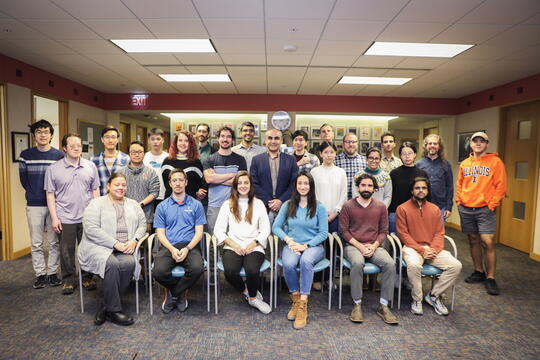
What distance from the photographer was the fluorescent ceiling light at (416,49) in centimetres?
394

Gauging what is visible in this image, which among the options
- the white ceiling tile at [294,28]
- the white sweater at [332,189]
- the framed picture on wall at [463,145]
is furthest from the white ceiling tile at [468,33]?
the framed picture on wall at [463,145]

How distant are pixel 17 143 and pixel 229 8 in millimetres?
3769

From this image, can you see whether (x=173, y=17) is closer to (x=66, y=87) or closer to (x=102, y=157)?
(x=102, y=157)

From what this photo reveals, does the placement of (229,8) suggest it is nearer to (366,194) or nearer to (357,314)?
(366,194)

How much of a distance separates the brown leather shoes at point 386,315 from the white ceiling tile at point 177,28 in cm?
335

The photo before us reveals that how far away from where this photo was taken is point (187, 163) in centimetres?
355

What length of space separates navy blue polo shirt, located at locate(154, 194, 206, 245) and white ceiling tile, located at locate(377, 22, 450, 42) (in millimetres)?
2815

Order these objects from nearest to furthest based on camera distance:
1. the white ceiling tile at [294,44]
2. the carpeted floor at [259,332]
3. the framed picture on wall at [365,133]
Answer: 1. the carpeted floor at [259,332]
2. the white ceiling tile at [294,44]
3. the framed picture on wall at [365,133]

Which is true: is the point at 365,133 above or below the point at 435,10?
below

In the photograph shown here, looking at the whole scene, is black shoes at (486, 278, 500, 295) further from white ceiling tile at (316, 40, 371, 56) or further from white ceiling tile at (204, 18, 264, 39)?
white ceiling tile at (204, 18, 264, 39)

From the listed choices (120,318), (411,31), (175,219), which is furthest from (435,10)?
(120,318)

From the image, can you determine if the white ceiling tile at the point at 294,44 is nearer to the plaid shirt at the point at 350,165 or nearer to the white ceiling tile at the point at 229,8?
the white ceiling tile at the point at 229,8

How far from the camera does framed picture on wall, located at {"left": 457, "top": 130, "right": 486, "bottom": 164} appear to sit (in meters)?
6.60

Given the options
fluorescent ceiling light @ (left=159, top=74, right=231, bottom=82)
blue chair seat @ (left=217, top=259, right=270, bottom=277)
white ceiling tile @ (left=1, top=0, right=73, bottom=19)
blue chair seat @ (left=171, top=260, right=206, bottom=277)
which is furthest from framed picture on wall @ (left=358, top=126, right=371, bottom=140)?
white ceiling tile @ (left=1, top=0, right=73, bottom=19)
